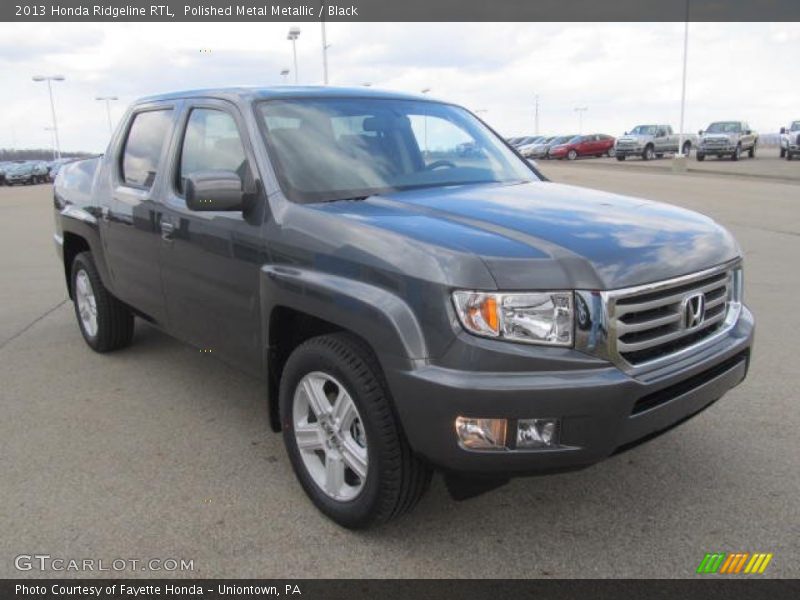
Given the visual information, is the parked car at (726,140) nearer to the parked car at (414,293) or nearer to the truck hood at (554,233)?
the parked car at (414,293)

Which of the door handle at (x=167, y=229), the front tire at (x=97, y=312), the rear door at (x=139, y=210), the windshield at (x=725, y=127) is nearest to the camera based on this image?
the door handle at (x=167, y=229)

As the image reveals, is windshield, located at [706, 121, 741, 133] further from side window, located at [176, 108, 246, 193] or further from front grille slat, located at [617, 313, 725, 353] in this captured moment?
front grille slat, located at [617, 313, 725, 353]

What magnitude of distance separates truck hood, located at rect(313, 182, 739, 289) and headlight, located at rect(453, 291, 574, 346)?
51 millimetres

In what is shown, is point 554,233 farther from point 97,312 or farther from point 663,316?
point 97,312

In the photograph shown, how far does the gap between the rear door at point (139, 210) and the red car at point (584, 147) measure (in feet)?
147

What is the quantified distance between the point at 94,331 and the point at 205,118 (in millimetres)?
2413

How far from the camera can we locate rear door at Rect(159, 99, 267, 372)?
11.3ft

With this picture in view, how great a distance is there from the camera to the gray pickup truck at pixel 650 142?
4109cm

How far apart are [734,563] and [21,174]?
49.1m

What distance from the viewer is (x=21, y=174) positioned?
44438mm

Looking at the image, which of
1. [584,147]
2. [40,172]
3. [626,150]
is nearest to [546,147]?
[584,147]

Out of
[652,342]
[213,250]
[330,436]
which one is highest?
[213,250]

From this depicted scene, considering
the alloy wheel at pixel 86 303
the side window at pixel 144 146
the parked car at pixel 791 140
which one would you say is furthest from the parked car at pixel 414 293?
the parked car at pixel 791 140

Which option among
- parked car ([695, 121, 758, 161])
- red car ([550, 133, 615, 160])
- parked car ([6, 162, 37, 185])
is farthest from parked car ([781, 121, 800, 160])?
parked car ([6, 162, 37, 185])
